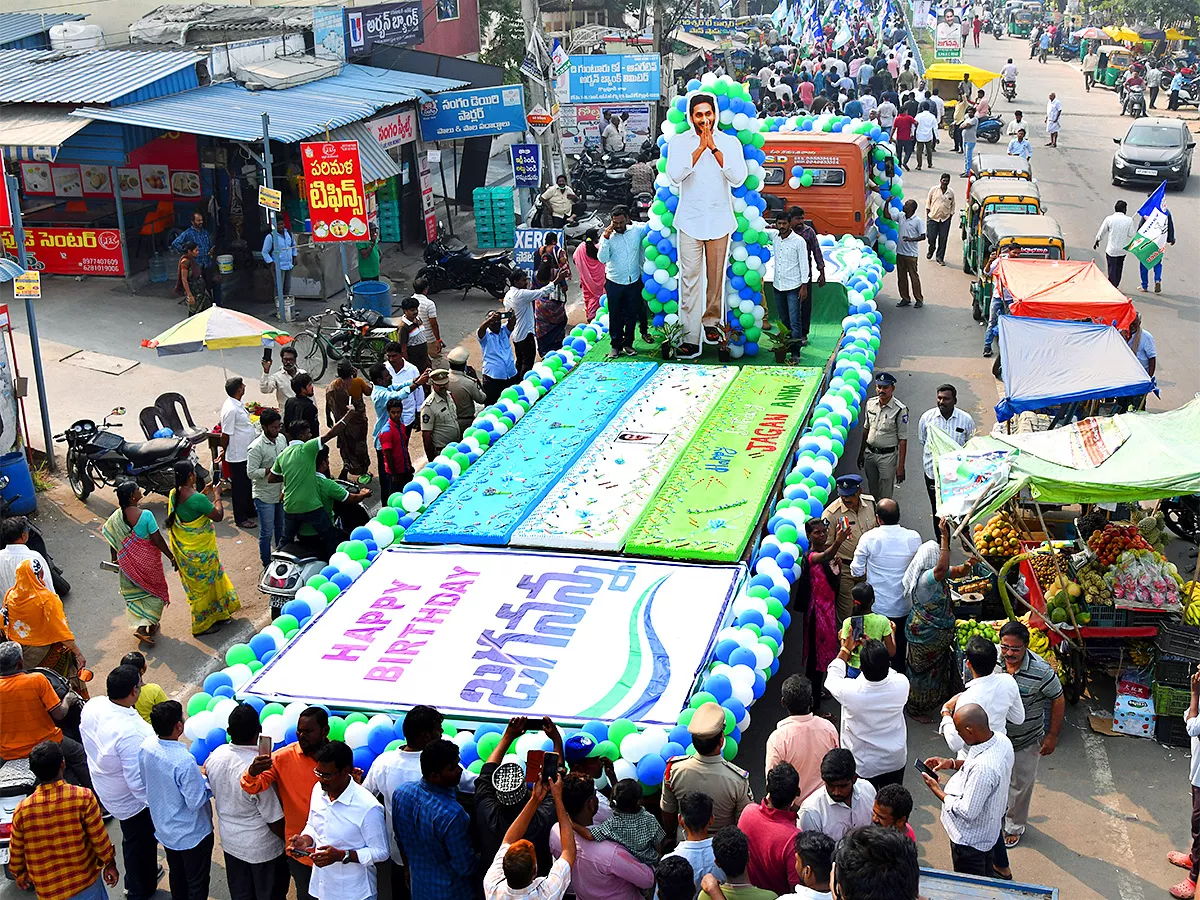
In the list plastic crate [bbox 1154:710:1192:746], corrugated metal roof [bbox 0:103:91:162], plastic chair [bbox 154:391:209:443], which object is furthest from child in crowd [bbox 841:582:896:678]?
corrugated metal roof [bbox 0:103:91:162]

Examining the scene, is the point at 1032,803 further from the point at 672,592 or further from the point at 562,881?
the point at 562,881

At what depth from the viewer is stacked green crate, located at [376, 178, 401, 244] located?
22.3 m

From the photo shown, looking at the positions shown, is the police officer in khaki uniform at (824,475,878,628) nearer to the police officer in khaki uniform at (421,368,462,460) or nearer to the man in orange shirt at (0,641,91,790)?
the police officer in khaki uniform at (421,368,462,460)

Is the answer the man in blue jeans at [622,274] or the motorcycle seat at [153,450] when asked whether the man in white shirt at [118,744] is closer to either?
the motorcycle seat at [153,450]

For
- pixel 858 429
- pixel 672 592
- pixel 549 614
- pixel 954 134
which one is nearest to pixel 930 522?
pixel 858 429

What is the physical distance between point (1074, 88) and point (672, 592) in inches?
1739

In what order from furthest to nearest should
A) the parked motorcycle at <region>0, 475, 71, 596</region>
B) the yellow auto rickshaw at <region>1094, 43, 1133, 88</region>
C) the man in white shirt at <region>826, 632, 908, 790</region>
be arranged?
the yellow auto rickshaw at <region>1094, 43, 1133, 88</region>
the parked motorcycle at <region>0, 475, 71, 596</region>
the man in white shirt at <region>826, 632, 908, 790</region>

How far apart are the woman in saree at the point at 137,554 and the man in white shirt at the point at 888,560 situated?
5335 millimetres

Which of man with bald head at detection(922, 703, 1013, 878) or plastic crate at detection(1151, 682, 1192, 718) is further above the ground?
man with bald head at detection(922, 703, 1013, 878)

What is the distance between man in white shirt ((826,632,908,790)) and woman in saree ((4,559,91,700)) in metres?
5.19

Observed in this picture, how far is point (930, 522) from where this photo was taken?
38.9 feet

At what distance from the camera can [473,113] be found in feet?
72.4

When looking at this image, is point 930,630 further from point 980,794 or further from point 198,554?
point 198,554

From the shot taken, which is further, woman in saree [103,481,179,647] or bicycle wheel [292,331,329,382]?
bicycle wheel [292,331,329,382]
